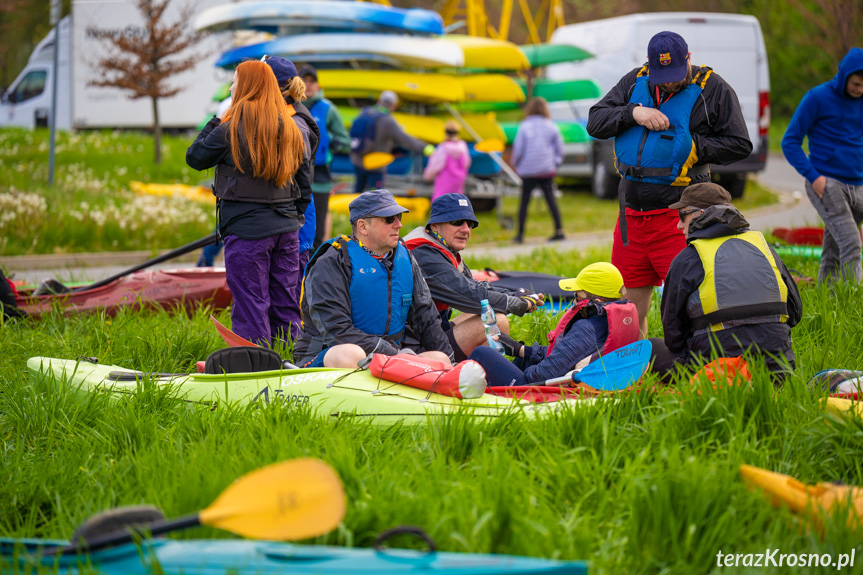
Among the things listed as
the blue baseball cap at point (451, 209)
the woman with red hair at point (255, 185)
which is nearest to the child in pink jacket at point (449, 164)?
the woman with red hair at point (255, 185)

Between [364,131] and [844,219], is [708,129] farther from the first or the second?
[364,131]

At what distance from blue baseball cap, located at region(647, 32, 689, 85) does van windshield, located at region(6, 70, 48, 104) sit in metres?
19.2

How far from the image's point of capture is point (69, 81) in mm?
20141

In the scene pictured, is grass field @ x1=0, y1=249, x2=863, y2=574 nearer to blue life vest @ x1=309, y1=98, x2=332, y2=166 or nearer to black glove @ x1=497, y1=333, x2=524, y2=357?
black glove @ x1=497, y1=333, x2=524, y2=357

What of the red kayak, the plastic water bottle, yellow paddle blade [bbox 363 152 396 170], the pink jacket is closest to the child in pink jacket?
the pink jacket

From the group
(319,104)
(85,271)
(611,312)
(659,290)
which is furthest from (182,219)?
(611,312)

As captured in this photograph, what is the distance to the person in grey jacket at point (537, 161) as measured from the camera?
1147 centimetres

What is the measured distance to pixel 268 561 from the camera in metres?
2.48

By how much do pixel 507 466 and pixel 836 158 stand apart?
446 centimetres

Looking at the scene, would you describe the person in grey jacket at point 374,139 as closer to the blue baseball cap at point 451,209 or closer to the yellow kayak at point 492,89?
the yellow kayak at point 492,89

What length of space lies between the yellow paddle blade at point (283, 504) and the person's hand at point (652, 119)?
3.15m

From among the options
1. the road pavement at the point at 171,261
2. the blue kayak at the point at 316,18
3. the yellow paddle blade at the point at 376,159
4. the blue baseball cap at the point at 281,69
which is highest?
the blue kayak at the point at 316,18

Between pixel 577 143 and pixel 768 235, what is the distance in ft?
25.4

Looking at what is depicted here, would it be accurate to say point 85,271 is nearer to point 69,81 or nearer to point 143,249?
point 143,249
